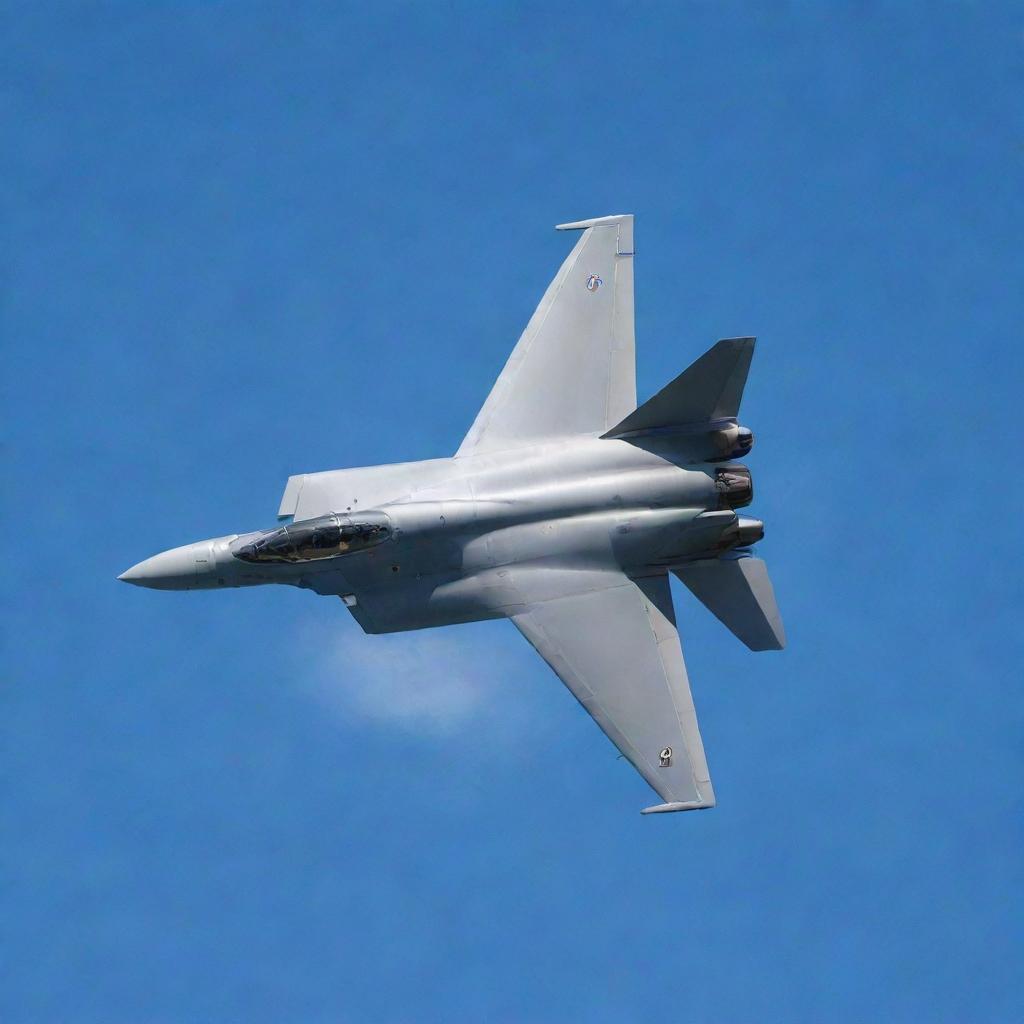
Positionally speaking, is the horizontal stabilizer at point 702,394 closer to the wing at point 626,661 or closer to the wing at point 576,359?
the wing at point 576,359

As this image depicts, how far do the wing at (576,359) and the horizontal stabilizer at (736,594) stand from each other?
11.1 ft

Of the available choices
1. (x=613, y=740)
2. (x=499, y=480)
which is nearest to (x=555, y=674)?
(x=613, y=740)

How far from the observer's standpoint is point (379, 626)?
3170 cm

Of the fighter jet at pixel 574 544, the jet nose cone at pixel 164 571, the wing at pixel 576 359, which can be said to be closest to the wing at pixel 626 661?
the fighter jet at pixel 574 544

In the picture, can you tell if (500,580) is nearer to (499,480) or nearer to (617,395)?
(499,480)

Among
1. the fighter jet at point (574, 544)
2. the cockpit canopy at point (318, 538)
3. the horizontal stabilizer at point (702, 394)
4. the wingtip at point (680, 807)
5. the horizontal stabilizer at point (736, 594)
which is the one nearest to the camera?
the wingtip at point (680, 807)

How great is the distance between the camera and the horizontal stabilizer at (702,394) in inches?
1244

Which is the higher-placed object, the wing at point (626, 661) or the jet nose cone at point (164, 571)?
the jet nose cone at point (164, 571)

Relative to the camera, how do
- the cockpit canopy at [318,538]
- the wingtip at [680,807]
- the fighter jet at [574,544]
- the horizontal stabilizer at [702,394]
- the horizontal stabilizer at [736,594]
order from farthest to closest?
the horizontal stabilizer at [736,594], the horizontal stabilizer at [702,394], the fighter jet at [574,544], the cockpit canopy at [318,538], the wingtip at [680,807]

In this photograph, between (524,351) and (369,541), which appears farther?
(524,351)

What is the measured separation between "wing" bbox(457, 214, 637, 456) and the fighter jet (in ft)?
0.18

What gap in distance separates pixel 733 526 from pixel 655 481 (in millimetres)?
1775

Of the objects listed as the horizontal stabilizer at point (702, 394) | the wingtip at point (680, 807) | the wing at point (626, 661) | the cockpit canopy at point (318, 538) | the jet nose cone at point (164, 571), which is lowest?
the wingtip at point (680, 807)

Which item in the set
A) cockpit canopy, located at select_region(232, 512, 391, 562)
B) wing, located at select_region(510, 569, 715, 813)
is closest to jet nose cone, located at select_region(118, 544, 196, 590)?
cockpit canopy, located at select_region(232, 512, 391, 562)
